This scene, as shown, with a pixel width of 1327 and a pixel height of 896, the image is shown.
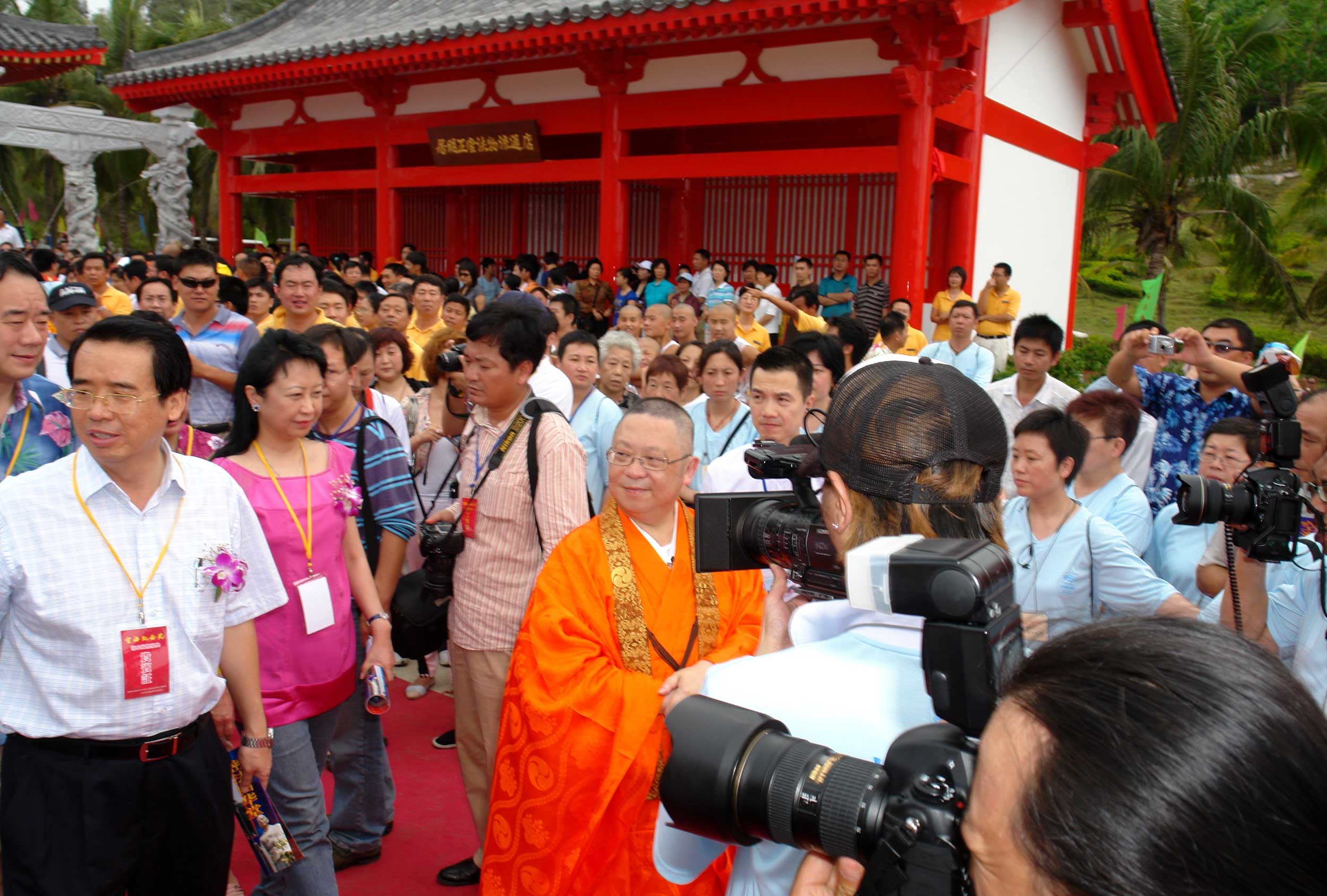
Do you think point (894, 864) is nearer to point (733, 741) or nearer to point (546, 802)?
point (733, 741)

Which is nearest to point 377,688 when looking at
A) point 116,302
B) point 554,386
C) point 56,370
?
point 56,370

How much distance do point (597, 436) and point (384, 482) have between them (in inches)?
55.7

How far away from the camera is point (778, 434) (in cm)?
363

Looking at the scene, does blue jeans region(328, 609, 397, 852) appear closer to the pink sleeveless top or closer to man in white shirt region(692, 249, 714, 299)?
the pink sleeveless top

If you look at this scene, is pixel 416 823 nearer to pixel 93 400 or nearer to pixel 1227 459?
pixel 93 400

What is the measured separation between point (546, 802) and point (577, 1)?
30.2 ft

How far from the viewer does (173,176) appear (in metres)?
15.5

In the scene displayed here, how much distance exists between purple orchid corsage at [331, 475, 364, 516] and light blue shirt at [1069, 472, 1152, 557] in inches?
97.4

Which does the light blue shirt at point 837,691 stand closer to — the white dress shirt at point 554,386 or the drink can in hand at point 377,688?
the drink can in hand at point 377,688

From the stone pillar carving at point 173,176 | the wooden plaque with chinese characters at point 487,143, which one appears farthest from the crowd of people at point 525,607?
the stone pillar carving at point 173,176

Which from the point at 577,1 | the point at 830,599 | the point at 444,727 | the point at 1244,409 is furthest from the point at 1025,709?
the point at 577,1

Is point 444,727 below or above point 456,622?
below

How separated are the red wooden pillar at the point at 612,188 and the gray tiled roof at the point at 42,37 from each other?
29.7 feet

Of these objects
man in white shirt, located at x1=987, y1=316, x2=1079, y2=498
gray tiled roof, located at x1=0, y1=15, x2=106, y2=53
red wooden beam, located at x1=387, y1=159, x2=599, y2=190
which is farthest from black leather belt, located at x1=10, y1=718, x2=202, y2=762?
gray tiled roof, located at x1=0, y1=15, x2=106, y2=53
